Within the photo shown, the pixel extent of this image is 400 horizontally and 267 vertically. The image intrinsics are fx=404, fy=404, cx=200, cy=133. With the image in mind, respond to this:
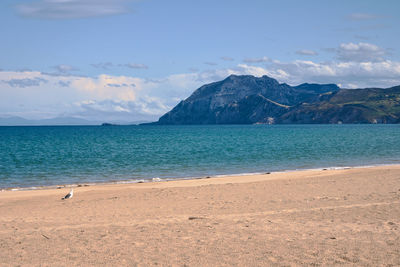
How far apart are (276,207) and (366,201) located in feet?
13.6

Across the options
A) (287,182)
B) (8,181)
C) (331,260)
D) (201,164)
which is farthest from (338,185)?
(8,181)

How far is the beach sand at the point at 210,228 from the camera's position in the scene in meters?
10.8

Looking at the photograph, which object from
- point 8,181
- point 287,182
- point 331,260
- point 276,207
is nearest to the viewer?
point 331,260

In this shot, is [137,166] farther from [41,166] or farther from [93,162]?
[41,166]

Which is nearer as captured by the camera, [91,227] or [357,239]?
[357,239]

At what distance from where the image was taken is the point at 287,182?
26609 millimetres

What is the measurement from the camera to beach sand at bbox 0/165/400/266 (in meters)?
10.8

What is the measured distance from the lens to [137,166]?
42875 mm

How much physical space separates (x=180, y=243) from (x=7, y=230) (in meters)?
7.05

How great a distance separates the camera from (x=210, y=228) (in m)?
14.0

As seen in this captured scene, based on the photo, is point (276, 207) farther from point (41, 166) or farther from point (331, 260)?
point (41, 166)

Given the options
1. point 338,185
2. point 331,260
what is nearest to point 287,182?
point 338,185

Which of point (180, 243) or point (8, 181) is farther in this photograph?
point (8, 181)

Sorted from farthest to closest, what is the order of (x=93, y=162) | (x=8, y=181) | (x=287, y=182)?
(x=93, y=162) < (x=8, y=181) < (x=287, y=182)
